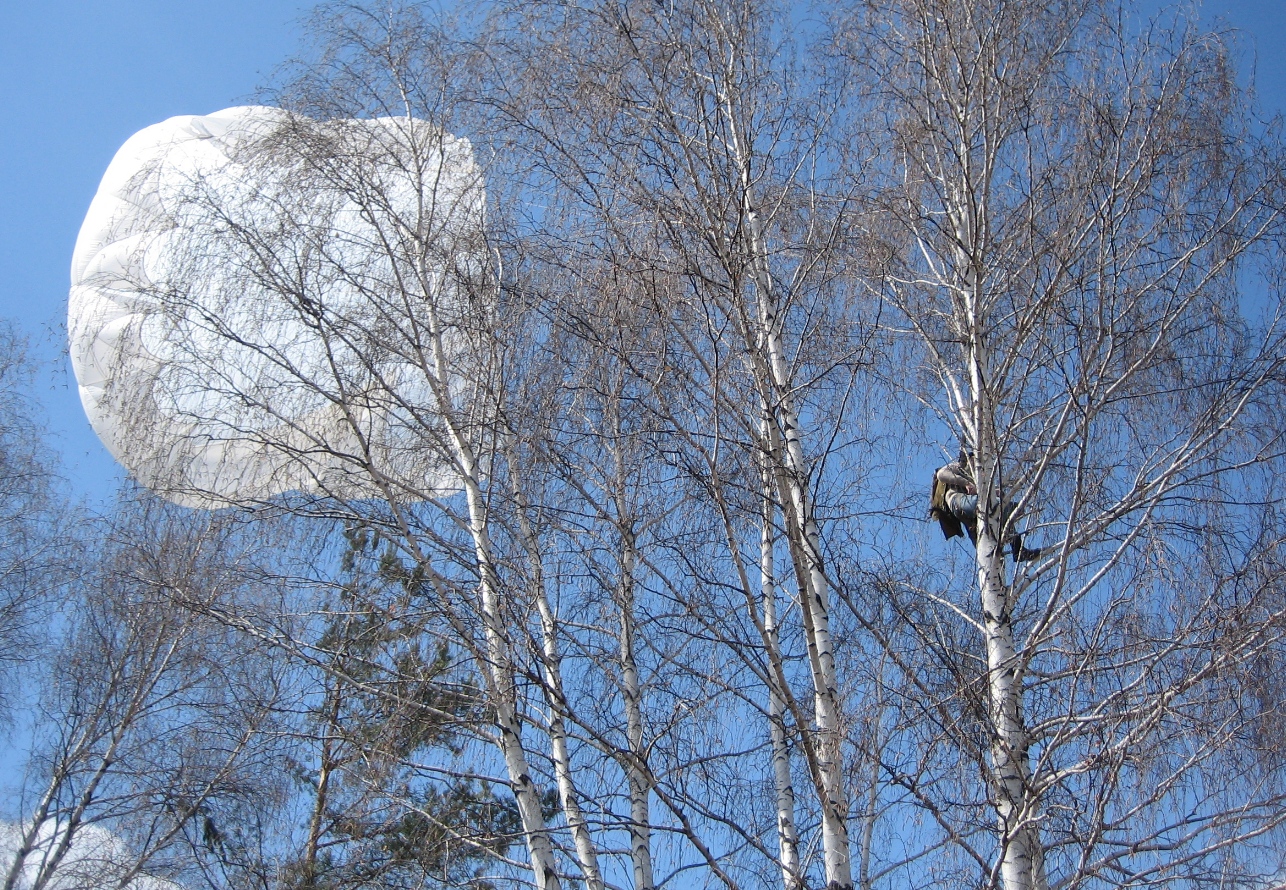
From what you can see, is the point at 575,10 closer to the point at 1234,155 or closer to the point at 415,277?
the point at 415,277

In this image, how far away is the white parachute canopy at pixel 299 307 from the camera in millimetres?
6305

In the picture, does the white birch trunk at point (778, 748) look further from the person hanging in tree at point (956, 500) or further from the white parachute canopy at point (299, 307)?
the white parachute canopy at point (299, 307)

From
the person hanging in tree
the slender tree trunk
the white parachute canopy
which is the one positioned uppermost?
the white parachute canopy

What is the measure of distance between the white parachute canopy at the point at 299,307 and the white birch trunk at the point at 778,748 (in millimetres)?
1676

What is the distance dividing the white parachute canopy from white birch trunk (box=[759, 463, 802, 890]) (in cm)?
168

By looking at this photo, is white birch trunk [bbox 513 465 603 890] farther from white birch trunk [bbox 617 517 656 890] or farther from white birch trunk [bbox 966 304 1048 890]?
white birch trunk [bbox 966 304 1048 890]

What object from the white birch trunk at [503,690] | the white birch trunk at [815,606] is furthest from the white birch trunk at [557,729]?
the white birch trunk at [815,606]

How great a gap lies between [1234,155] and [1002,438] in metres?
2.08

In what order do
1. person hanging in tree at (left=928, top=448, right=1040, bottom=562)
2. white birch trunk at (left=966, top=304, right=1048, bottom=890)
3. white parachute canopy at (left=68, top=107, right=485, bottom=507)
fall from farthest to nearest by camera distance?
white parachute canopy at (left=68, top=107, right=485, bottom=507), person hanging in tree at (left=928, top=448, right=1040, bottom=562), white birch trunk at (left=966, top=304, right=1048, bottom=890)

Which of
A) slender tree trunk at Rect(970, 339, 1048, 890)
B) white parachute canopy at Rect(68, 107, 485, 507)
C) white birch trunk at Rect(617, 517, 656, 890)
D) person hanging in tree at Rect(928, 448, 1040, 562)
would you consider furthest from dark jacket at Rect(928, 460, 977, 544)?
white parachute canopy at Rect(68, 107, 485, 507)

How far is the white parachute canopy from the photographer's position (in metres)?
6.30

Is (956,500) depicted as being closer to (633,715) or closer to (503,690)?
(633,715)

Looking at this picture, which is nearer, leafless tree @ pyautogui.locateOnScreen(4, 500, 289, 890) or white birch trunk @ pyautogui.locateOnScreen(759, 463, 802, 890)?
white birch trunk @ pyautogui.locateOnScreen(759, 463, 802, 890)

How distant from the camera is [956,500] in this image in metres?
5.93
